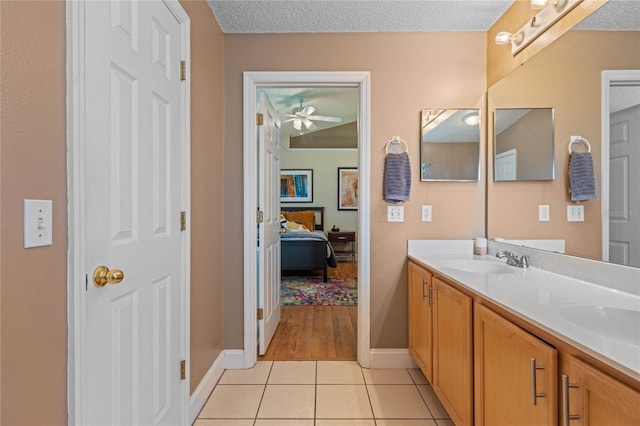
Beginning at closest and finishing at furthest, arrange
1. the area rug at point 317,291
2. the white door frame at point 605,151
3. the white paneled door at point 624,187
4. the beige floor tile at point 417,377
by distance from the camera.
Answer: the white paneled door at point 624,187, the white door frame at point 605,151, the beige floor tile at point 417,377, the area rug at point 317,291

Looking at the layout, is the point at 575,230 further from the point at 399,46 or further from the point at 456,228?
the point at 399,46

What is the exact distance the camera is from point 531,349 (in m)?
0.94

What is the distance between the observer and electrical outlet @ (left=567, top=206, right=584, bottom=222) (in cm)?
146

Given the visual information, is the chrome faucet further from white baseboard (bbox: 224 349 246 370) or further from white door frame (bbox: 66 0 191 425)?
white door frame (bbox: 66 0 191 425)

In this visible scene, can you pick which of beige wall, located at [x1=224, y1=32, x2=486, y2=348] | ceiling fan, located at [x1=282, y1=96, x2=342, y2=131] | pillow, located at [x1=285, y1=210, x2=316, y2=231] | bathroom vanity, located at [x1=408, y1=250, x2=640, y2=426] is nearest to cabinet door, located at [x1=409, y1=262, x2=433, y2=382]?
bathroom vanity, located at [x1=408, y1=250, x2=640, y2=426]

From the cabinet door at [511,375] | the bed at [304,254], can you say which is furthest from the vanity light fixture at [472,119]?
the bed at [304,254]

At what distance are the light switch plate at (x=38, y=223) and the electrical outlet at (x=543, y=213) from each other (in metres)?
2.17

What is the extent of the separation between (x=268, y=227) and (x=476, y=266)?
157cm

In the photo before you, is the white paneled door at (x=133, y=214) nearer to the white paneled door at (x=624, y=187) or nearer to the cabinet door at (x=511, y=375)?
the cabinet door at (x=511, y=375)

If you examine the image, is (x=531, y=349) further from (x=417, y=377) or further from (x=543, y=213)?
(x=417, y=377)

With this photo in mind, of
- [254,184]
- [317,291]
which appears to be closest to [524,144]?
[254,184]

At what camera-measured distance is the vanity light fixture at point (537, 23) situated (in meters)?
1.58

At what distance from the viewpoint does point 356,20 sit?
2109 millimetres

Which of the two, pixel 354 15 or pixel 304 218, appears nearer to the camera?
pixel 354 15
